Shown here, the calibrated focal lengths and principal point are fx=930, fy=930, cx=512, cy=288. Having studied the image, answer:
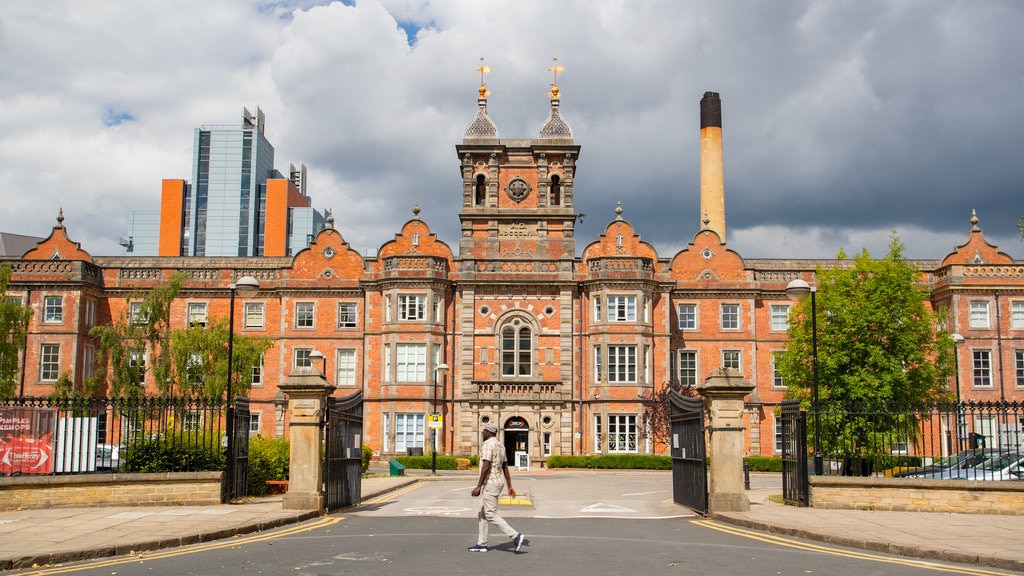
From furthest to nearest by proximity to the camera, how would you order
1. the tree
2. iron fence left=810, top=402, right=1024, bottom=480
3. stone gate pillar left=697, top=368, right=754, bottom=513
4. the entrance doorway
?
the entrance doorway
the tree
iron fence left=810, top=402, right=1024, bottom=480
stone gate pillar left=697, top=368, right=754, bottom=513

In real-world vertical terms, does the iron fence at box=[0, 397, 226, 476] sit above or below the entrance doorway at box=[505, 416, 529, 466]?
above

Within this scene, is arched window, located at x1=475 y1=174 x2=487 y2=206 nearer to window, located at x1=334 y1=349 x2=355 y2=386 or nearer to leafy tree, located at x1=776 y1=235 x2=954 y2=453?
window, located at x1=334 y1=349 x2=355 y2=386

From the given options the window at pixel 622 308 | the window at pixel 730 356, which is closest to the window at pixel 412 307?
the window at pixel 622 308

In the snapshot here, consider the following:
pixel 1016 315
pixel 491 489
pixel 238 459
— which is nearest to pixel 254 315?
pixel 238 459

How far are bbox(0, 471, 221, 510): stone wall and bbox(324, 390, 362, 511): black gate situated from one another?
232 centimetres

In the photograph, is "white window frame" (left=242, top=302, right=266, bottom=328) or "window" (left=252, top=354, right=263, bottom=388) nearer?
"window" (left=252, top=354, right=263, bottom=388)

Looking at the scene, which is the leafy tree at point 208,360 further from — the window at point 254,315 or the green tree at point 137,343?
the window at point 254,315

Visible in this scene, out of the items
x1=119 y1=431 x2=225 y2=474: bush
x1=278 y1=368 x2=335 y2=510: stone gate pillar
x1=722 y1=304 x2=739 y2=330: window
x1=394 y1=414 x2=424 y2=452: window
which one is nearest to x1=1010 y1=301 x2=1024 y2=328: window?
x1=722 y1=304 x2=739 y2=330: window

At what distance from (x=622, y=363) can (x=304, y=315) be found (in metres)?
17.2

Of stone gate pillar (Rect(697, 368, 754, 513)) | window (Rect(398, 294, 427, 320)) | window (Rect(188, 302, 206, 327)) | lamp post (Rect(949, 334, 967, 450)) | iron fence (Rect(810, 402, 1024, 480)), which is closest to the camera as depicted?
stone gate pillar (Rect(697, 368, 754, 513))

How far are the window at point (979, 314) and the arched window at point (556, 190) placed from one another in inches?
890

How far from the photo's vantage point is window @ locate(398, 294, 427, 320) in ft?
157

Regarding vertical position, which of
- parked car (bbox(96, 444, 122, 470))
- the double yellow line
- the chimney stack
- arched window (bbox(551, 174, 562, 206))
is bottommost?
the double yellow line

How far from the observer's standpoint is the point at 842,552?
13.6 meters
